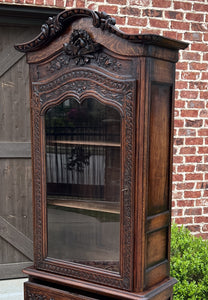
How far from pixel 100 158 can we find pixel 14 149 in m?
1.40

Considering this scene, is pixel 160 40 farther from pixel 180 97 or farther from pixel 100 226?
pixel 180 97

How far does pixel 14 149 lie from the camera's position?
2990 millimetres

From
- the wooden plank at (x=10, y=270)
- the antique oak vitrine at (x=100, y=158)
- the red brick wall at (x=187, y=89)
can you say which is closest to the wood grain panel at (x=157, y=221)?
the antique oak vitrine at (x=100, y=158)

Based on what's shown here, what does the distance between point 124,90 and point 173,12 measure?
156 cm

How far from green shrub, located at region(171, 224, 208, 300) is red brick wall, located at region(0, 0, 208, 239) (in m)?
0.52

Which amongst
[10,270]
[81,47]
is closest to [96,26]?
[81,47]

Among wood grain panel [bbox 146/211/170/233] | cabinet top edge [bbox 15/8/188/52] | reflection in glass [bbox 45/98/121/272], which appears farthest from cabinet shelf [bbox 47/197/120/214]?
cabinet top edge [bbox 15/8/188/52]

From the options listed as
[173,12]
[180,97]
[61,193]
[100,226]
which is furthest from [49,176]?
[173,12]

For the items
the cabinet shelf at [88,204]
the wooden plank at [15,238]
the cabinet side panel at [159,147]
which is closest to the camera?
the cabinet side panel at [159,147]

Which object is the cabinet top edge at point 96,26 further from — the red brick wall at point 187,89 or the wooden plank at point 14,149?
the wooden plank at point 14,149

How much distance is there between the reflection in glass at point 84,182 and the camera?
1.74m

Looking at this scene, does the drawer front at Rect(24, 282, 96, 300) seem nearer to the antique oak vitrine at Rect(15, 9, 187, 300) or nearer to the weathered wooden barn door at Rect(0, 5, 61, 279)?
the antique oak vitrine at Rect(15, 9, 187, 300)

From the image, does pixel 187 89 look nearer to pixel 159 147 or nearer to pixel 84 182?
pixel 159 147

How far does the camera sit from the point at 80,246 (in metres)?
1.89
